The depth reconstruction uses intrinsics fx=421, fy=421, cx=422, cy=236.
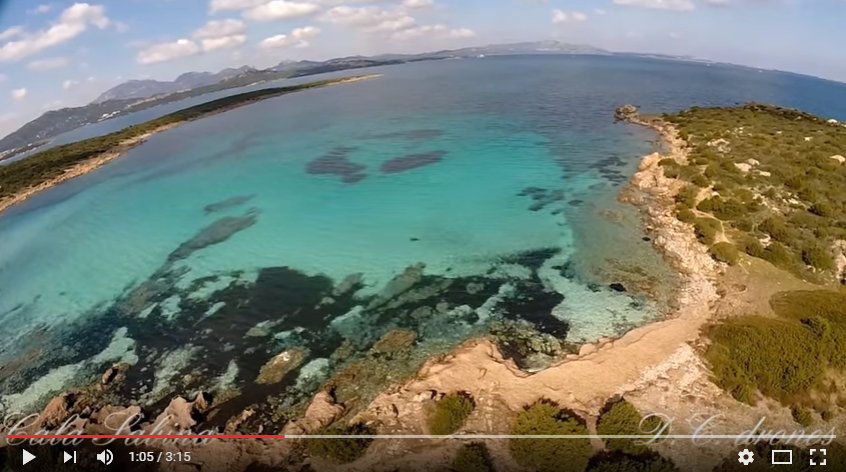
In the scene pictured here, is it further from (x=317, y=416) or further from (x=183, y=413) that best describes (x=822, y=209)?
(x=183, y=413)

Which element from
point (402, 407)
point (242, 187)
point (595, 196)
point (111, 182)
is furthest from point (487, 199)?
point (111, 182)

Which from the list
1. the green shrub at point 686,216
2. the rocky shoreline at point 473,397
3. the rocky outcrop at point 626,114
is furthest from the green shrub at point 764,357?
the rocky outcrop at point 626,114

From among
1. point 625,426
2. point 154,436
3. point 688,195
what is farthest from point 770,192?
point 154,436

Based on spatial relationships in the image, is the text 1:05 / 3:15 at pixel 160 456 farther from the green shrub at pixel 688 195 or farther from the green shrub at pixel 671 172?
the green shrub at pixel 671 172

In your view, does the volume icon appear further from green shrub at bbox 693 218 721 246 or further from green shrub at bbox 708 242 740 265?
green shrub at bbox 693 218 721 246


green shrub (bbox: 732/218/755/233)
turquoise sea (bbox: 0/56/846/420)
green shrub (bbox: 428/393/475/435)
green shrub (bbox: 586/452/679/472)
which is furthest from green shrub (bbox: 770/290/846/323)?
green shrub (bbox: 428/393/475/435)

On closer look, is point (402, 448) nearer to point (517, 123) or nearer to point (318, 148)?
point (318, 148)
